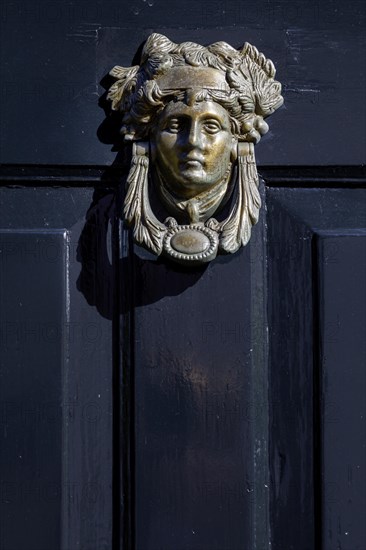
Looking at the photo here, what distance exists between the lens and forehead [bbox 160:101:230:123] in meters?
0.97

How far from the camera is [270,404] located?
41.2 inches

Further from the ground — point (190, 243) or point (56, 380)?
point (190, 243)

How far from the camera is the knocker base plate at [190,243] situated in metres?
0.98

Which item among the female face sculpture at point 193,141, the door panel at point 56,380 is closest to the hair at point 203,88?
the female face sculpture at point 193,141

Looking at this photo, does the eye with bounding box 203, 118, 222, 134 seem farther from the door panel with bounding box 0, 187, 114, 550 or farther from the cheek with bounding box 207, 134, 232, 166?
the door panel with bounding box 0, 187, 114, 550

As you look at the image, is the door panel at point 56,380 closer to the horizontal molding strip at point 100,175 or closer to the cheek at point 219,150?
the horizontal molding strip at point 100,175

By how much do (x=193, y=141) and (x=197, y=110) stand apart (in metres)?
0.04

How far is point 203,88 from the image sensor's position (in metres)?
0.97

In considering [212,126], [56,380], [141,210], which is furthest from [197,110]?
[56,380]

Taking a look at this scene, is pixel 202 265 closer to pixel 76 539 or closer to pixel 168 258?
pixel 168 258

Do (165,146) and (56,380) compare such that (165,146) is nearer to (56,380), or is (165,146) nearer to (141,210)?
(141,210)

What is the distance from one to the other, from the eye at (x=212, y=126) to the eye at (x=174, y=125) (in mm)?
31

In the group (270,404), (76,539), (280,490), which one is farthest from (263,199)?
(76,539)

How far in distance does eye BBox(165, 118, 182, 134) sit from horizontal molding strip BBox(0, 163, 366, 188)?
0.32ft
